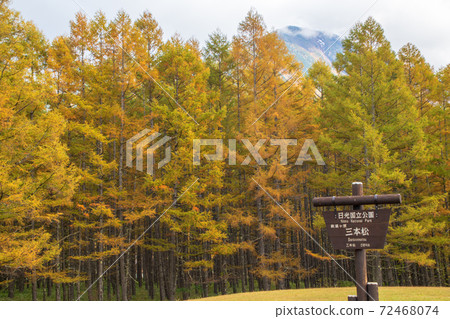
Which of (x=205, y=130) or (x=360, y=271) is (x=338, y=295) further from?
(x=205, y=130)

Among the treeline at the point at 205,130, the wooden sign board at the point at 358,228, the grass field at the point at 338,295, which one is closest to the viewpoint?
the wooden sign board at the point at 358,228

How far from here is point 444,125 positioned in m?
22.5

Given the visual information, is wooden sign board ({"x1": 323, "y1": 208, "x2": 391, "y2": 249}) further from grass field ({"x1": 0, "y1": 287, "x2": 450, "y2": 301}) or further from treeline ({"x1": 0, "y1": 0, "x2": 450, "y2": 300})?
treeline ({"x1": 0, "y1": 0, "x2": 450, "y2": 300})

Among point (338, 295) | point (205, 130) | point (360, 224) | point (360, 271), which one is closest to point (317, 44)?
point (205, 130)

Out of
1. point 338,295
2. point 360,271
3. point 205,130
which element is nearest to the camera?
point 360,271

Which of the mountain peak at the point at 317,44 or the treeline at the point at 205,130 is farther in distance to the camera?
the mountain peak at the point at 317,44

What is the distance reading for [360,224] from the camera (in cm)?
695

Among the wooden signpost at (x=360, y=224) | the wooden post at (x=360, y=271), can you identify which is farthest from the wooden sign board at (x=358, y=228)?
the wooden post at (x=360, y=271)

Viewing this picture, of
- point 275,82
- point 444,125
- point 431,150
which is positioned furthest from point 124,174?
point 444,125

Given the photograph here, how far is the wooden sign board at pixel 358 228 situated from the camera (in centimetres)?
686

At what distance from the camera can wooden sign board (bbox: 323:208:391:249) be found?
686cm

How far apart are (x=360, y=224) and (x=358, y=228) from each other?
0.09m

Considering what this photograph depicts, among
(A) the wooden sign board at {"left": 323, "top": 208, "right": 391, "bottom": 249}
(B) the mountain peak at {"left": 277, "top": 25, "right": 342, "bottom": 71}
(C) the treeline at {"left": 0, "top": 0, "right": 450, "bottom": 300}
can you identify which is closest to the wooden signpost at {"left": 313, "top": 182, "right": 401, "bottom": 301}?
(A) the wooden sign board at {"left": 323, "top": 208, "right": 391, "bottom": 249}

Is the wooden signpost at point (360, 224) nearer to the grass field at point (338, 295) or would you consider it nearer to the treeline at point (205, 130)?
the grass field at point (338, 295)
